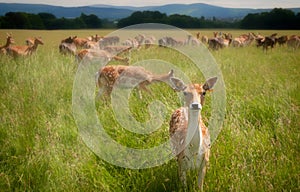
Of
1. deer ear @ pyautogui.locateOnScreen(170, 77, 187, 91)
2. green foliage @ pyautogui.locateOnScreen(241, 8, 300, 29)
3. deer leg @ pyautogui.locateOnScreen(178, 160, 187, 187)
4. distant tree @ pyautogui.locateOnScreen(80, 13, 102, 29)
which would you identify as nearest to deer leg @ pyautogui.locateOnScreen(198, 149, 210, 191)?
deer leg @ pyautogui.locateOnScreen(178, 160, 187, 187)

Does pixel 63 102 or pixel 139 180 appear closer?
pixel 139 180

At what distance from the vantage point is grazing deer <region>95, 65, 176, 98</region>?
7051 mm

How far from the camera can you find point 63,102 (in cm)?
587

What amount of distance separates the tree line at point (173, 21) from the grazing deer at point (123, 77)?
9.24 metres

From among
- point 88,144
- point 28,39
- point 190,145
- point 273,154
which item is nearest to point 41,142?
point 88,144

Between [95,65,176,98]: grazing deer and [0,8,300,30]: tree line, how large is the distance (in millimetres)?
9241

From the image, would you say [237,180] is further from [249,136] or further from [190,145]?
[249,136]

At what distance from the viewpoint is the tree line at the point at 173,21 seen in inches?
768

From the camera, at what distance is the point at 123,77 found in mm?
7328

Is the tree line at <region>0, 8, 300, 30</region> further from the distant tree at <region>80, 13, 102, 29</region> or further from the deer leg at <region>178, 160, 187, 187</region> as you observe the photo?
the deer leg at <region>178, 160, 187, 187</region>

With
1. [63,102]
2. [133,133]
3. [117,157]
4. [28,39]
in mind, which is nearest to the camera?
[117,157]

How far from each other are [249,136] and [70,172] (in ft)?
6.60

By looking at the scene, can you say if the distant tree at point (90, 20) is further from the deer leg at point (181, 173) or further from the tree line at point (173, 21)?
the deer leg at point (181, 173)

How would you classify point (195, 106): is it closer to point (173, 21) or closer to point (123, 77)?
point (123, 77)
